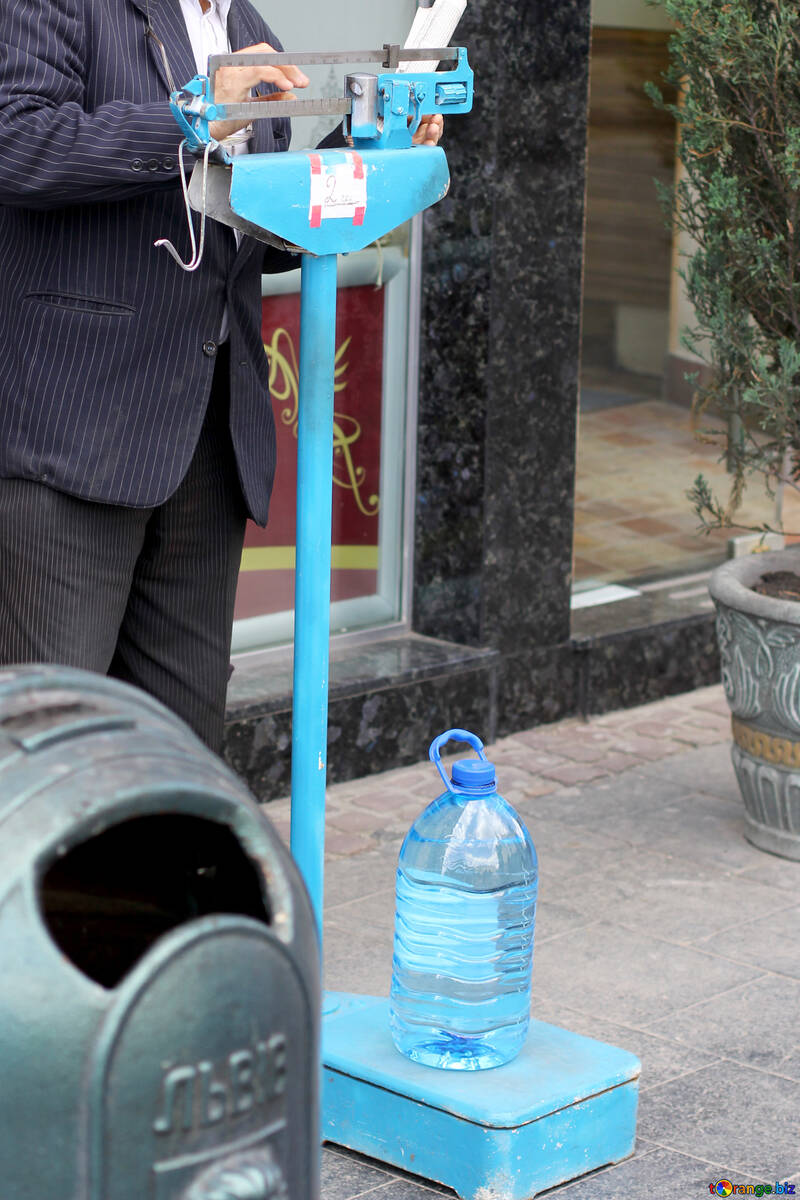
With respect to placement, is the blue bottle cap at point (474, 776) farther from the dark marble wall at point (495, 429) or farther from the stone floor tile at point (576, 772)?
the stone floor tile at point (576, 772)

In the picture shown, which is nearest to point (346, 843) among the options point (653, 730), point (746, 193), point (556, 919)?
point (556, 919)

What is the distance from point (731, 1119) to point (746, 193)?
2.27 meters

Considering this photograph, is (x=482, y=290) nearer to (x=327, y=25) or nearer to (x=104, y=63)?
(x=327, y=25)

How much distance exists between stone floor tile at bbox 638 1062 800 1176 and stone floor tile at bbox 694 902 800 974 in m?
0.49

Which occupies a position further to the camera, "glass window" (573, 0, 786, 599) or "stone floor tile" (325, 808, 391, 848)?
"glass window" (573, 0, 786, 599)

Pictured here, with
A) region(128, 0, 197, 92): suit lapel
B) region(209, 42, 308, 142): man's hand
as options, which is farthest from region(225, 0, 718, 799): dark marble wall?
region(209, 42, 308, 142): man's hand

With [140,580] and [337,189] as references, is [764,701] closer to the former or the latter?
[140,580]

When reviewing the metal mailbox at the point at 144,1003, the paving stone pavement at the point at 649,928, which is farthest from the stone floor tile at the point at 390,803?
the metal mailbox at the point at 144,1003

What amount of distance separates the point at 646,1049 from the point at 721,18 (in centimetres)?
237

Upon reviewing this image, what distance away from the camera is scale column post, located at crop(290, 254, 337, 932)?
248 cm

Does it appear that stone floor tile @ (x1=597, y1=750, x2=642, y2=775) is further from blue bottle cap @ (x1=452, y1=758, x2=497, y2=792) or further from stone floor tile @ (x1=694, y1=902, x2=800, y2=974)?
blue bottle cap @ (x1=452, y1=758, x2=497, y2=792)

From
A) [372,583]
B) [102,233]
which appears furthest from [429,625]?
[102,233]

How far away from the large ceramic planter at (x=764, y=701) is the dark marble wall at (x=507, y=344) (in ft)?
2.86

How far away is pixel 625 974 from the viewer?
137 inches
